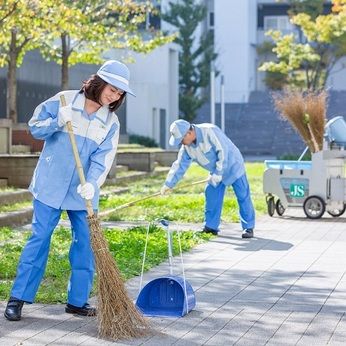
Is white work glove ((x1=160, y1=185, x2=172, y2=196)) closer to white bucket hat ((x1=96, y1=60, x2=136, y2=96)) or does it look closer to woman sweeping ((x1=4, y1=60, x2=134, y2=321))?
woman sweeping ((x1=4, y1=60, x2=134, y2=321))

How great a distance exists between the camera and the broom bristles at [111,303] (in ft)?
24.6

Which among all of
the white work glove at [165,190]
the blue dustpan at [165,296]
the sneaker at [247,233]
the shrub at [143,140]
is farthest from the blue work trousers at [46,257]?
the shrub at [143,140]

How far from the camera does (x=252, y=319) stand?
26.8 feet

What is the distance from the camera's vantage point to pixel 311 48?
1849 inches

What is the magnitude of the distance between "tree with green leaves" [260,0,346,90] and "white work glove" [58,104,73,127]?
28.4m

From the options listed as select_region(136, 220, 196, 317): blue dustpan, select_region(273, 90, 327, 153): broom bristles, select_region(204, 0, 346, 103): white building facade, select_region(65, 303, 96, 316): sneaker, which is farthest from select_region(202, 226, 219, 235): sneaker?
select_region(204, 0, 346, 103): white building facade

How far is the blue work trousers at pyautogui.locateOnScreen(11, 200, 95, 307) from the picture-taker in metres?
8.01

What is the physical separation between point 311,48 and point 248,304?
38.9 meters

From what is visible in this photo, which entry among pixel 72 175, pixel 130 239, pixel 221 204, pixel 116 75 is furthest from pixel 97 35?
pixel 116 75

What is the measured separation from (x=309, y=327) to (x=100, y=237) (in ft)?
5.08

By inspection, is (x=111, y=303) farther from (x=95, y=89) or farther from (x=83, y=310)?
(x=95, y=89)

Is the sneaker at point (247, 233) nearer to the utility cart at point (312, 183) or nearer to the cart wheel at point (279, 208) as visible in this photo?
the utility cart at point (312, 183)

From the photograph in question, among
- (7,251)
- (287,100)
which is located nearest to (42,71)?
(287,100)

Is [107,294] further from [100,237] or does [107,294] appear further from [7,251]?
[7,251]
